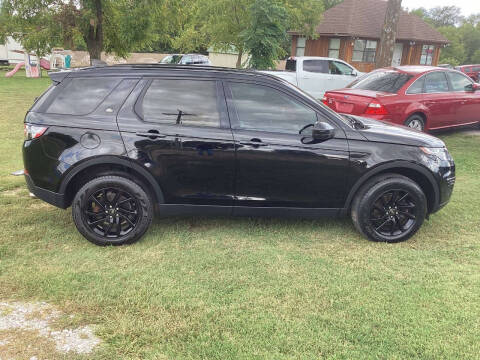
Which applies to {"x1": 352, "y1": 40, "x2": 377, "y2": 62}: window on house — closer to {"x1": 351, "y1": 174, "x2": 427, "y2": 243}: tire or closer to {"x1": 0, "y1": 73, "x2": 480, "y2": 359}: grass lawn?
{"x1": 0, "y1": 73, "x2": 480, "y2": 359}: grass lawn

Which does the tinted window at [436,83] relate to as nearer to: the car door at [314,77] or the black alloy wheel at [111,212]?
the car door at [314,77]

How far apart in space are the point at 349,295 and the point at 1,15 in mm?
14903

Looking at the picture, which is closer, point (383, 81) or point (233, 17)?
point (383, 81)

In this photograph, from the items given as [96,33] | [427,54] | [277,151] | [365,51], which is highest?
[427,54]

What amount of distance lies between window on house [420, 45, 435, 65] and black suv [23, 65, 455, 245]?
109 feet

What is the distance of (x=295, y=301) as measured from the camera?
307 cm

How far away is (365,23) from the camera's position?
2959cm

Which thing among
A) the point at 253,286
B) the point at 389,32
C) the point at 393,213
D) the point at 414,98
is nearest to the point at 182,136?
the point at 253,286

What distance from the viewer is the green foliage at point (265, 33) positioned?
13.4 metres

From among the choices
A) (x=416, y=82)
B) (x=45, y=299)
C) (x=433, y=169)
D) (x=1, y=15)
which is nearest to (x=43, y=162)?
(x=45, y=299)

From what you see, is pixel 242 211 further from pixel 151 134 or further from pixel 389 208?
pixel 389 208

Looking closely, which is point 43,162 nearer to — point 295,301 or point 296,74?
point 295,301

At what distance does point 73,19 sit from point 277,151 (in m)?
11.1

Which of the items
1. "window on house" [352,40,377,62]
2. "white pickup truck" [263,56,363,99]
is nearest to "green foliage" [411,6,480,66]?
"window on house" [352,40,377,62]
